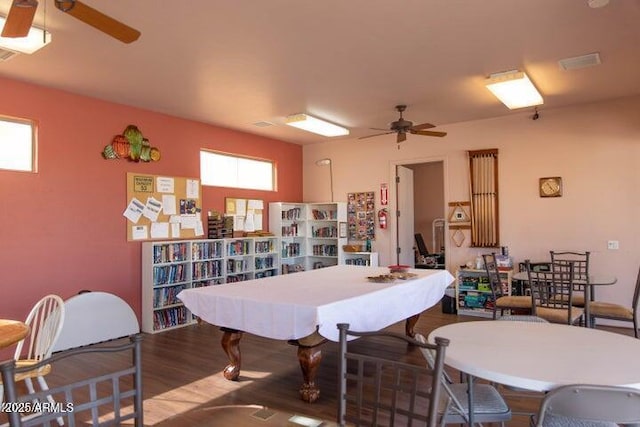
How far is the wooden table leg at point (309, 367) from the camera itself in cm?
312

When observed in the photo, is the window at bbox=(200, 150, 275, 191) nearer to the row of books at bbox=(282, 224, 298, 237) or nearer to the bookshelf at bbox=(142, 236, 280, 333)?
the row of books at bbox=(282, 224, 298, 237)

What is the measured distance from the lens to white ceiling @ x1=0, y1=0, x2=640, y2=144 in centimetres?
309

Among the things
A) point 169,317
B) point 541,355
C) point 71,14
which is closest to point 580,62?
point 541,355

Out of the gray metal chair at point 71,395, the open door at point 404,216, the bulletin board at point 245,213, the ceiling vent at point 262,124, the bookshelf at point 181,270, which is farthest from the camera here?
the open door at point 404,216

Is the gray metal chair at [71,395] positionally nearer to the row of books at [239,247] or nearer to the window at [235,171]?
the row of books at [239,247]

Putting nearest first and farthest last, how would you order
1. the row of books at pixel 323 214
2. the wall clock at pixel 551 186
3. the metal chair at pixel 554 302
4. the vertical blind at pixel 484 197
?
the metal chair at pixel 554 302
the wall clock at pixel 551 186
the vertical blind at pixel 484 197
the row of books at pixel 323 214

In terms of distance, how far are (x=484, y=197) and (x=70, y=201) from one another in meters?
5.44

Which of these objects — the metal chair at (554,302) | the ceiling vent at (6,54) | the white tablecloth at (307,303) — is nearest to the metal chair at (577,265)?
the metal chair at (554,302)

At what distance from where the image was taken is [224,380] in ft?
12.0

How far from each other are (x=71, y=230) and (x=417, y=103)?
4.36 meters

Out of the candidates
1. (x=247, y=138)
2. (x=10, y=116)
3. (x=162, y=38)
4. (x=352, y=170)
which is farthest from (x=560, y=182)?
(x=10, y=116)

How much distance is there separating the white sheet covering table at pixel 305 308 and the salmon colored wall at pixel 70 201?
2028mm

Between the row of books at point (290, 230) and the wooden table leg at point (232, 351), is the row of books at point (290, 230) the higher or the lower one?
the higher one

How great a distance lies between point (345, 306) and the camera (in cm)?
314
